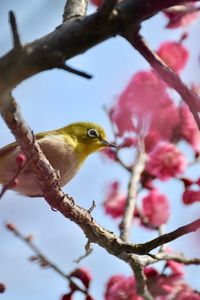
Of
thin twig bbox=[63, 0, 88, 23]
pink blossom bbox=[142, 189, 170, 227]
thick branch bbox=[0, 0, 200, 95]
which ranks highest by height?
thin twig bbox=[63, 0, 88, 23]

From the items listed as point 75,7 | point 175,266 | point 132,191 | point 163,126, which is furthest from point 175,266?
point 75,7

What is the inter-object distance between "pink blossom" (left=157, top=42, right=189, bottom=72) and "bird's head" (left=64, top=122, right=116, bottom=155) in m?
0.99

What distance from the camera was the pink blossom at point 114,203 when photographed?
19.3ft

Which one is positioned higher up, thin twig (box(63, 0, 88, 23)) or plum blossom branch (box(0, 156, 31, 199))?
thin twig (box(63, 0, 88, 23))

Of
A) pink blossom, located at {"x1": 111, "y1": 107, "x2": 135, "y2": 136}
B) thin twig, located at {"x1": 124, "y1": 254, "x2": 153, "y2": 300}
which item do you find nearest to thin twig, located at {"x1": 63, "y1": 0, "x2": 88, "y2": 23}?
thin twig, located at {"x1": 124, "y1": 254, "x2": 153, "y2": 300}

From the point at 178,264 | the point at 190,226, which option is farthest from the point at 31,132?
the point at 178,264

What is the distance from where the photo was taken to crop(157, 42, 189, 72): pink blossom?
548 cm

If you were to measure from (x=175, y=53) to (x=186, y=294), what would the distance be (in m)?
2.42

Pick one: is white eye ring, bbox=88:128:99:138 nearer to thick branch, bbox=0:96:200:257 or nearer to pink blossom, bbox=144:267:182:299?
pink blossom, bbox=144:267:182:299

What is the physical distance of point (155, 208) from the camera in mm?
5465

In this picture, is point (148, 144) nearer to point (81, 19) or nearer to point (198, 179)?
point (198, 179)

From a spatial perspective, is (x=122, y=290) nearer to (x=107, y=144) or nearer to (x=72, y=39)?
(x=107, y=144)

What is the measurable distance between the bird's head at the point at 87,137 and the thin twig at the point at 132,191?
31 cm

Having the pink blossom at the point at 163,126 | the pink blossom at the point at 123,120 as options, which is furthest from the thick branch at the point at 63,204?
the pink blossom at the point at 123,120
